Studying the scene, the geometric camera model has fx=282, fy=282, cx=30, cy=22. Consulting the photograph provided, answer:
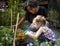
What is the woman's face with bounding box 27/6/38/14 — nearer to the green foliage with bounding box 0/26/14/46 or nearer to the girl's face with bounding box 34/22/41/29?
the girl's face with bounding box 34/22/41/29

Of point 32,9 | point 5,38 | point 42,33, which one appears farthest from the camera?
point 32,9

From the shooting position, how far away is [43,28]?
12.4 feet

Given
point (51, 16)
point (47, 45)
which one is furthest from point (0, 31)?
point (51, 16)

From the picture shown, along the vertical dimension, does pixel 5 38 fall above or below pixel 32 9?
below

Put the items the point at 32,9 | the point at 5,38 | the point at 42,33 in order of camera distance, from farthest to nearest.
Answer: the point at 32,9 → the point at 5,38 → the point at 42,33

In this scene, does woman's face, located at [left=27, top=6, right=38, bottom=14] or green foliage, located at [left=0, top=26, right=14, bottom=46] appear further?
woman's face, located at [left=27, top=6, right=38, bottom=14]

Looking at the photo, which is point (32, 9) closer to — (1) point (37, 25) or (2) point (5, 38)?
(1) point (37, 25)

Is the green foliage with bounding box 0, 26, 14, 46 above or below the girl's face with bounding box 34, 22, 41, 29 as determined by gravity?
below

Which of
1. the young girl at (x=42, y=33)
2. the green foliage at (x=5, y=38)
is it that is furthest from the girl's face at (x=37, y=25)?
the green foliage at (x=5, y=38)

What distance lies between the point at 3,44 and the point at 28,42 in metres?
0.39

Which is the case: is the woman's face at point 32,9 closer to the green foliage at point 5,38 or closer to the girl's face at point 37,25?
the girl's face at point 37,25

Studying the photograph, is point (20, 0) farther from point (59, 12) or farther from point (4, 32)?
point (4, 32)

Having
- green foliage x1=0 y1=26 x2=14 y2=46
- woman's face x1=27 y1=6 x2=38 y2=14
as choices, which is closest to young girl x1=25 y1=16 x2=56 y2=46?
green foliage x1=0 y1=26 x2=14 y2=46

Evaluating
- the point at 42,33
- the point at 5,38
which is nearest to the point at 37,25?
the point at 42,33
